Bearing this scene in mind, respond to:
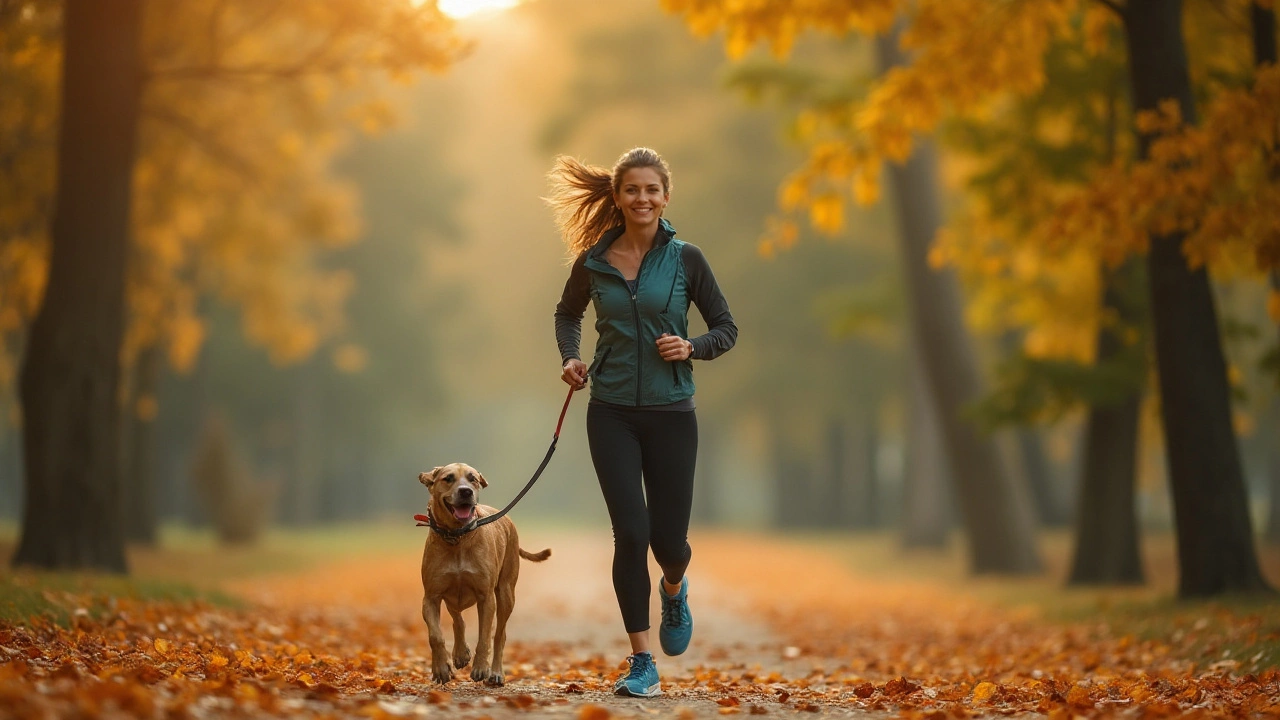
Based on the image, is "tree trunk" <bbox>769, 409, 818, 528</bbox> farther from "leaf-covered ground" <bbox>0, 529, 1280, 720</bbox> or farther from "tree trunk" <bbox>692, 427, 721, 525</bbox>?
"leaf-covered ground" <bbox>0, 529, 1280, 720</bbox>

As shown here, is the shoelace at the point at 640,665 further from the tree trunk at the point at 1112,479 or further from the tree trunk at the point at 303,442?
the tree trunk at the point at 303,442

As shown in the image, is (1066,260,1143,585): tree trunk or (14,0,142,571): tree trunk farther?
(1066,260,1143,585): tree trunk

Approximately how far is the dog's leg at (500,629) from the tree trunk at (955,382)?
1300cm

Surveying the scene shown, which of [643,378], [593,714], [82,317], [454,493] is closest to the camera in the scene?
[593,714]

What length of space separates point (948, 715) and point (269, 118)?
17.9 m

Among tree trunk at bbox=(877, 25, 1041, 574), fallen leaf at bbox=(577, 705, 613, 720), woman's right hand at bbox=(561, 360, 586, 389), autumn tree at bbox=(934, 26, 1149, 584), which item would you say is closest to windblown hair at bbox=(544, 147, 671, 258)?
woman's right hand at bbox=(561, 360, 586, 389)

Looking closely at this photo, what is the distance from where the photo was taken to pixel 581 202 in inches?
285

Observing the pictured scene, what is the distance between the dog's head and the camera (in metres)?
6.40

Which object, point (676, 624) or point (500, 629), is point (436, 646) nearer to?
point (500, 629)

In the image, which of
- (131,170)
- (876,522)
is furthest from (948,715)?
(876,522)

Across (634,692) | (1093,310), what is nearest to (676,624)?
(634,692)

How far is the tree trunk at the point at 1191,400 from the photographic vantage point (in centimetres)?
1062

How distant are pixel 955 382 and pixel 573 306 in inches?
520

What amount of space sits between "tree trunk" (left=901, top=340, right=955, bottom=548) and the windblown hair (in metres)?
20.5
